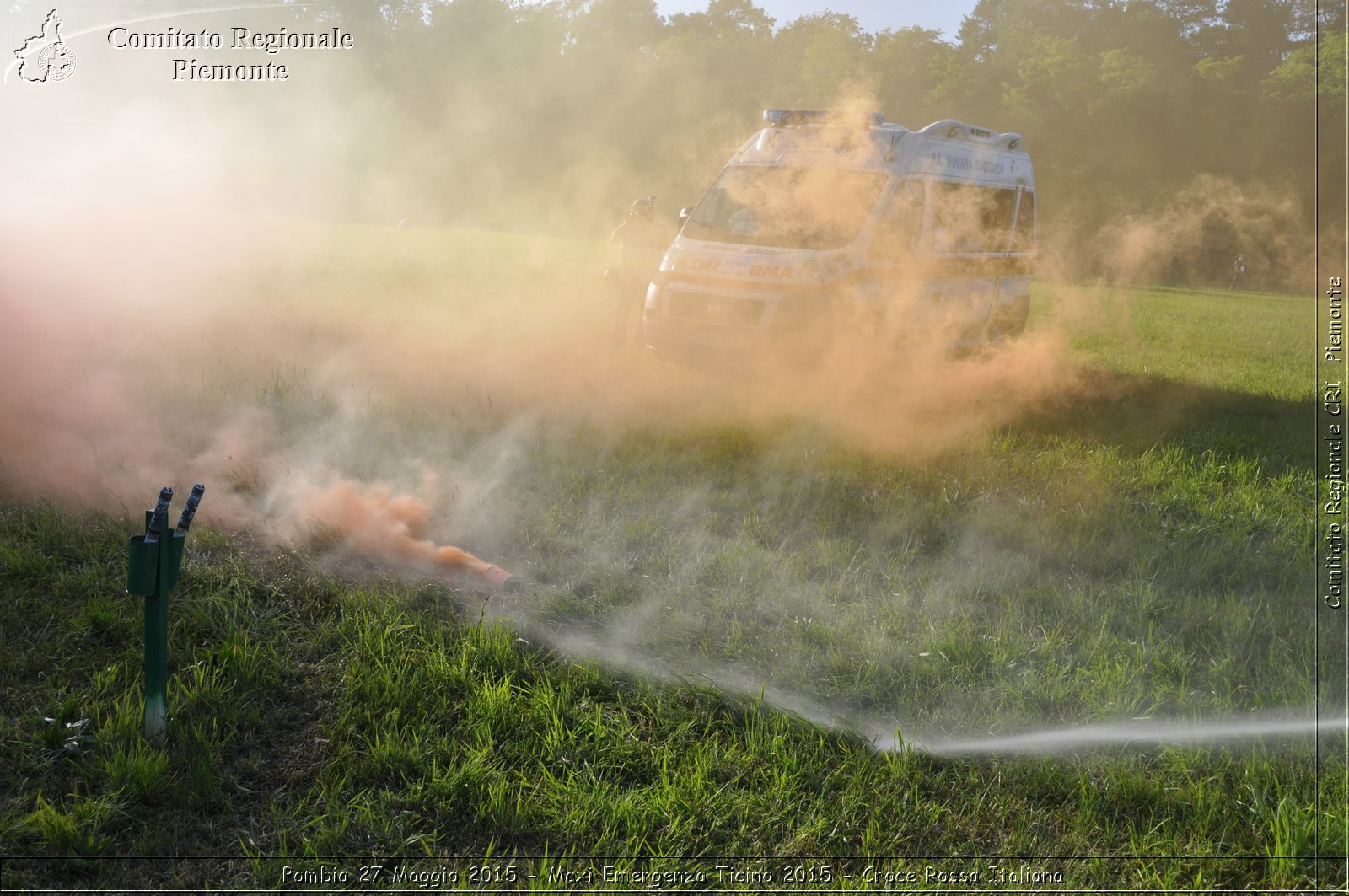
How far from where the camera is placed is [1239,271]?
23.2m

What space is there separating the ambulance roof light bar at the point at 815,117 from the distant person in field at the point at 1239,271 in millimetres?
20042

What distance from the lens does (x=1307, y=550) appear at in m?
4.70

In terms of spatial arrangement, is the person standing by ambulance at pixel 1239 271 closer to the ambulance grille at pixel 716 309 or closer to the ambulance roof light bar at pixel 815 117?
the ambulance roof light bar at pixel 815 117

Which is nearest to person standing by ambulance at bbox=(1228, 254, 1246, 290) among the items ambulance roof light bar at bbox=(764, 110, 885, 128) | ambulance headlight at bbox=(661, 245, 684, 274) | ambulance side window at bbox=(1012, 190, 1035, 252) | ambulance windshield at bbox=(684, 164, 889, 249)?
ambulance side window at bbox=(1012, 190, 1035, 252)

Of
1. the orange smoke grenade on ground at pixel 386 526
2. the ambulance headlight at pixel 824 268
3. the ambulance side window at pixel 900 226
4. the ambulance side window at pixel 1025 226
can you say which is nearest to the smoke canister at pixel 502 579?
the orange smoke grenade on ground at pixel 386 526

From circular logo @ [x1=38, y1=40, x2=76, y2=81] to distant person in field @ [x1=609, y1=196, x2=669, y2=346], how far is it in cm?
768

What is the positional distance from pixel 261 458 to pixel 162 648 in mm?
2757

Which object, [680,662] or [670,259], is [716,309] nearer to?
[670,259]

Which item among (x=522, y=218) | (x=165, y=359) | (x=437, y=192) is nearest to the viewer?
(x=165, y=359)

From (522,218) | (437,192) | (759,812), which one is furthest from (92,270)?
(437,192)

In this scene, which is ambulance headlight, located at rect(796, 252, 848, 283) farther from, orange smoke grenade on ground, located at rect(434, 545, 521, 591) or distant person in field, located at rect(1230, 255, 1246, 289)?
distant person in field, located at rect(1230, 255, 1246, 289)

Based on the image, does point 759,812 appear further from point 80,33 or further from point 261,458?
point 80,33

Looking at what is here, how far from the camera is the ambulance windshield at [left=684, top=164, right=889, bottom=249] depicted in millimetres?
7422

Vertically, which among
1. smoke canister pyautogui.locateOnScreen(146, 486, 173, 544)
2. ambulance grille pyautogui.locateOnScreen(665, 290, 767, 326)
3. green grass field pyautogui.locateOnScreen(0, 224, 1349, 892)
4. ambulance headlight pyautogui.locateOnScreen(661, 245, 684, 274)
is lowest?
green grass field pyautogui.locateOnScreen(0, 224, 1349, 892)
